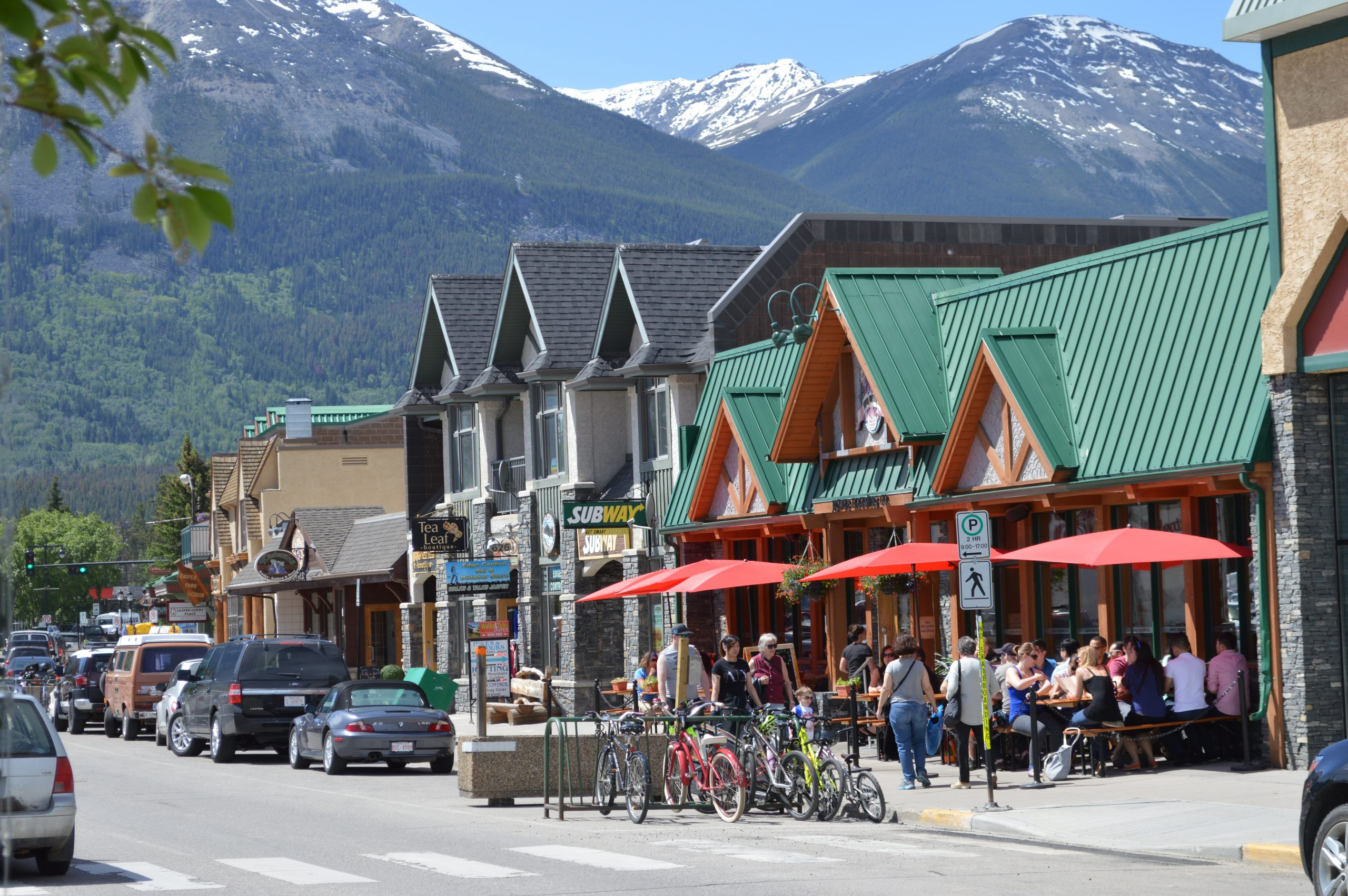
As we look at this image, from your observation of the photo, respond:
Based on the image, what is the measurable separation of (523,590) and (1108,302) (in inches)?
716

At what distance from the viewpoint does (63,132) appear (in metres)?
3.98

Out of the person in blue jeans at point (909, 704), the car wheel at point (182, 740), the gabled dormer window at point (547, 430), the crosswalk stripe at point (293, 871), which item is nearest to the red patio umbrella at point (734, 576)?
the person in blue jeans at point (909, 704)

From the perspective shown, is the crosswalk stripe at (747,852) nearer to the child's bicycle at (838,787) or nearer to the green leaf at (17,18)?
the child's bicycle at (838,787)

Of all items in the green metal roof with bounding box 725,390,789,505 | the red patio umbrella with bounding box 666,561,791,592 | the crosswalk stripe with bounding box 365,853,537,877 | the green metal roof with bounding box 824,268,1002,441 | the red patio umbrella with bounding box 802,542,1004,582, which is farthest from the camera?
the green metal roof with bounding box 725,390,789,505

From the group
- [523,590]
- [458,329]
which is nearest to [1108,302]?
[523,590]

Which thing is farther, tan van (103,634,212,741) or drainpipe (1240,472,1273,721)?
tan van (103,634,212,741)

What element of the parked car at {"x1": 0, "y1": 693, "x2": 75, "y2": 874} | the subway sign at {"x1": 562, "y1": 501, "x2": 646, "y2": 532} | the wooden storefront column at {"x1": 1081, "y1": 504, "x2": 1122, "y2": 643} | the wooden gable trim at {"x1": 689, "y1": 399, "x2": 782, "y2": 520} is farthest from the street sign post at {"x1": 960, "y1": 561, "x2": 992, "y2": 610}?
the subway sign at {"x1": 562, "y1": 501, "x2": 646, "y2": 532}

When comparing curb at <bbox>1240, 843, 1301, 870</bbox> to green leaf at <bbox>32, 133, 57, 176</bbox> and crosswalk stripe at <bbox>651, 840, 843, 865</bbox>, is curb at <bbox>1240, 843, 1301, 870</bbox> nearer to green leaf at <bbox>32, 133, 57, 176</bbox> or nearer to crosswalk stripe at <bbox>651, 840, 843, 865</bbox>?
crosswalk stripe at <bbox>651, 840, 843, 865</bbox>

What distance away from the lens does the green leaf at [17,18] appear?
368cm

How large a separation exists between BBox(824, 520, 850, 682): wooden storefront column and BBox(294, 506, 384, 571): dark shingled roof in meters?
24.9

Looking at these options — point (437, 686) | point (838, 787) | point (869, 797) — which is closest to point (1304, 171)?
point (869, 797)

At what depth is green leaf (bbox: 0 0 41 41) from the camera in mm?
3684

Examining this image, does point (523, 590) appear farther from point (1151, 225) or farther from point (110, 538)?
point (110, 538)

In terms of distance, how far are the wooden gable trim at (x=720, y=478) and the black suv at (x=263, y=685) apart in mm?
6467
